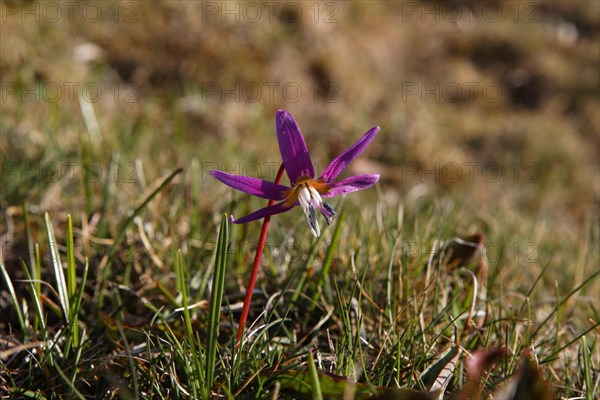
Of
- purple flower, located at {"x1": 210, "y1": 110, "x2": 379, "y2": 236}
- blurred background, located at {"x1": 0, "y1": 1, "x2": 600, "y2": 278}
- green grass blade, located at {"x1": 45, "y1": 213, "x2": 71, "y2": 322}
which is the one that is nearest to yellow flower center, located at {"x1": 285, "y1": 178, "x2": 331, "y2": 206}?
purple flower, located at {"x1": 210, "y1": 110, "x2": 379, "y2": 236}

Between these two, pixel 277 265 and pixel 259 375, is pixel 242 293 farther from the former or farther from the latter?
pixel 259 375

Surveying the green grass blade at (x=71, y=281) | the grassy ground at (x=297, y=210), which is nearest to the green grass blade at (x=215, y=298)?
the grassy ground at (x=297, y=210)

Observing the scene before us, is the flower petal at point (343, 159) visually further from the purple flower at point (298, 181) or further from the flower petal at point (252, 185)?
the flower petal at point (252, 185)

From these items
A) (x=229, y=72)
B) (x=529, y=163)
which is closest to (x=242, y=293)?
(x=229, y=72)

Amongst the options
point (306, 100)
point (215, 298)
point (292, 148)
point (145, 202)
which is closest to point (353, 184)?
point (292, 148)

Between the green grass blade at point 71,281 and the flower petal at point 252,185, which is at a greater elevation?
the flower petal at point 252,185
